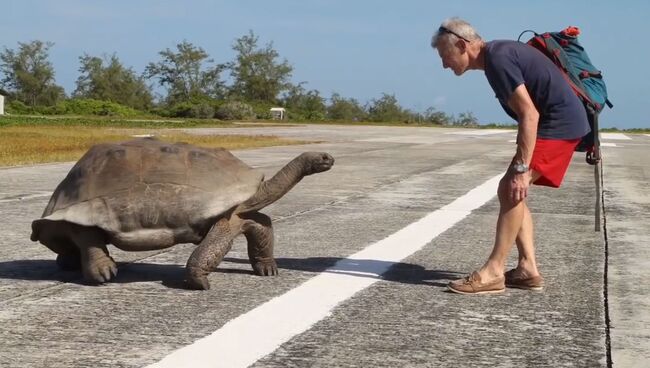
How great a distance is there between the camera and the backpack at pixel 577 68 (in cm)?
640

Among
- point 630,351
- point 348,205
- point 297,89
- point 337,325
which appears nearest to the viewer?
point 630,351

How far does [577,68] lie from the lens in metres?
6.48

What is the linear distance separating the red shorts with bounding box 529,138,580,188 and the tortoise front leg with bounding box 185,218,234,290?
1940 mm

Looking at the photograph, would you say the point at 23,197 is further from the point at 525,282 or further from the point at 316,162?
the point at 525,282

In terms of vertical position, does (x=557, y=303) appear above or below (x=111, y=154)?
below

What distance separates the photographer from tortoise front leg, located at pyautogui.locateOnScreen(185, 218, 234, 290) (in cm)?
630

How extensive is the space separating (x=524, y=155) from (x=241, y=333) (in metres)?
2.06

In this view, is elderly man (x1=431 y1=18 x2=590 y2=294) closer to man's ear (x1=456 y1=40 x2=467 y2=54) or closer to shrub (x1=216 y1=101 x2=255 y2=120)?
man's ear (x1=456 y1=40 x2=467 y2=54)

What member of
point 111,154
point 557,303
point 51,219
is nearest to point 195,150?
point 111,154

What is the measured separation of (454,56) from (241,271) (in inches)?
85.5

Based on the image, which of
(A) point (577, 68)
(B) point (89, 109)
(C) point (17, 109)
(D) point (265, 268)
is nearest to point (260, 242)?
(D) point (265, 268)

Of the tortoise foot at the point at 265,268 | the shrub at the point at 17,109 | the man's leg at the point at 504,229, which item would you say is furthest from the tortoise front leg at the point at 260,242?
the shrub at the point at 17,109

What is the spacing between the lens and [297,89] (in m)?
109

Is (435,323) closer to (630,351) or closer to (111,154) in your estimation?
(630,351)
